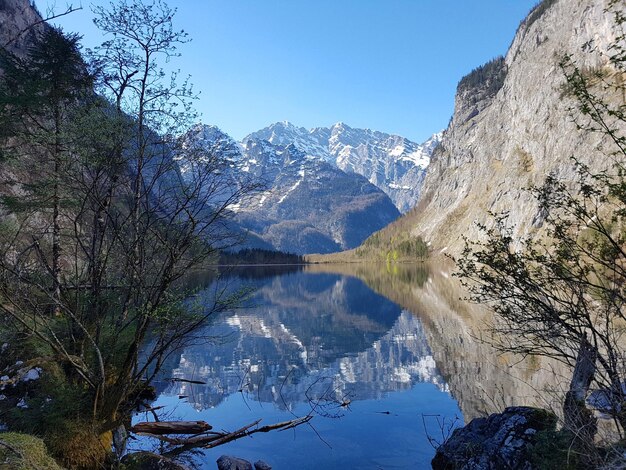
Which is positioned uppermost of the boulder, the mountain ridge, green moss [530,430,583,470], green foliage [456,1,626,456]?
the mountain ridge

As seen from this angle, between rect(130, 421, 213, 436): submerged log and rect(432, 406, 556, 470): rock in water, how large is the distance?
8.27 m

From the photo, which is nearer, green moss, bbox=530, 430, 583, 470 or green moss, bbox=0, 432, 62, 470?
green moss, bbox=0, 432, 62, 470

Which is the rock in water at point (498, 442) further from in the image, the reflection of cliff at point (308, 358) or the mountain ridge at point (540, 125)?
the mountain ridge at point (540, 125)

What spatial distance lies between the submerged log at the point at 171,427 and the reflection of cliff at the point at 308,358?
10.2ft

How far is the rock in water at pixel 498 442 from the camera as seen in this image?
9578 millimetres

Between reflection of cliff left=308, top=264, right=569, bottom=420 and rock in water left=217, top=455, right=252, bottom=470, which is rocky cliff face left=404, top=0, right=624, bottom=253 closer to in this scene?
reflection of cliff left=308, top=264, right=569, bottom=420

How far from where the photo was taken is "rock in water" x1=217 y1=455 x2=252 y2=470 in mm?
12234

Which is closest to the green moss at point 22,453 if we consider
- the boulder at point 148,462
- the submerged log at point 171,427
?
the boulder at point 148,462

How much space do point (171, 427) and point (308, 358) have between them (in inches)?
604

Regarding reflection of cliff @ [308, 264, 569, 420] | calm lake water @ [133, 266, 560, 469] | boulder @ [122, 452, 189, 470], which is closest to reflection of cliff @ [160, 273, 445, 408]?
calm lake water @ [133, 266, 560, 469]

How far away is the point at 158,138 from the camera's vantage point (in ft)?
41.7

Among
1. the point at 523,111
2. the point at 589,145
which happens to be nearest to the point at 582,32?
the point at 523,111

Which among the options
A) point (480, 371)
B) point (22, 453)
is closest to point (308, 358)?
point (480, 371)

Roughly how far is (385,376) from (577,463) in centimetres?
1677
